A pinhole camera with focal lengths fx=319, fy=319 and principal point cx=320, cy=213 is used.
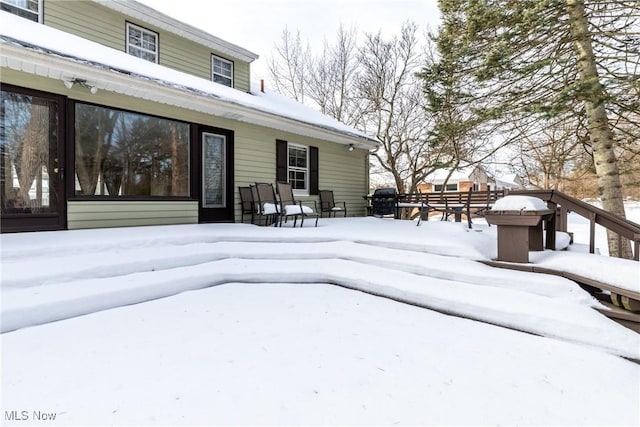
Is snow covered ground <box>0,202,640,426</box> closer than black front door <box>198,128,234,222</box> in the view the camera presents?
Yes

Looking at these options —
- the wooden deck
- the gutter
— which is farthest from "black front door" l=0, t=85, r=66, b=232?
the wooden deck

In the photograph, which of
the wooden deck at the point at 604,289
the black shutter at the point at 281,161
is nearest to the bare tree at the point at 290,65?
the black shutter at the point at 281,161

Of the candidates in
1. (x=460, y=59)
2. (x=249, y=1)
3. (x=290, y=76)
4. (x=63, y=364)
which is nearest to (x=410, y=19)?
(x=290, y=76)

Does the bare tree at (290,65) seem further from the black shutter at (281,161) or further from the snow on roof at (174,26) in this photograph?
the black shutter at (281,161)

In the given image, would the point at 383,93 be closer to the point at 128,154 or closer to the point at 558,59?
the point at 558,59

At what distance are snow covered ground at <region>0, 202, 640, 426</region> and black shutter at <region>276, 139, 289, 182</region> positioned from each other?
3.76m

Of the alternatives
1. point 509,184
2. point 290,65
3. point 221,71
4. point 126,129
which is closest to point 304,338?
point 126,129

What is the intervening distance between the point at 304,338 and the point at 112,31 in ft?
25.7

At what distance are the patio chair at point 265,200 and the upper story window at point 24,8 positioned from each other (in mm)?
5070

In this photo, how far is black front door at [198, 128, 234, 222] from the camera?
6504mm

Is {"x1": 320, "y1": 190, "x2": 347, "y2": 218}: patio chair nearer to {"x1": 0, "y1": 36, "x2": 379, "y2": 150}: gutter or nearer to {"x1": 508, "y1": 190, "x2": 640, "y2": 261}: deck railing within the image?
{"x1": 0, "y1": 36, "x2": 379, "y2": 150}: gutter

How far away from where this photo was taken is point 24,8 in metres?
5.85

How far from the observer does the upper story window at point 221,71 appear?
8675 mm

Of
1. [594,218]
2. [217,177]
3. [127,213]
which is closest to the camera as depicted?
[594,218]
